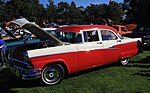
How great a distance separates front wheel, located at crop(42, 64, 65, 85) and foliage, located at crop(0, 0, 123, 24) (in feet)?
147

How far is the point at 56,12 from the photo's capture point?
216 ft

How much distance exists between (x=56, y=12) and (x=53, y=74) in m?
59.6

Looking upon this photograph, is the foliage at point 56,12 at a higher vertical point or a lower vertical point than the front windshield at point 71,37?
higher

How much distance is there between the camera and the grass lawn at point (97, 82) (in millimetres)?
6811

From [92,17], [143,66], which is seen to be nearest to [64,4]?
[92,17]

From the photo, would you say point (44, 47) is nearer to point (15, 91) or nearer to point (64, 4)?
point (15, 91)

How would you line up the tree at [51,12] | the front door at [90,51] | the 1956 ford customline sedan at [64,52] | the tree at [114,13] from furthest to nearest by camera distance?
the tree at [51,12] → the tree at [114,13] → the front door at [90,51] → the 1956 ford customline sedan at [64,52]

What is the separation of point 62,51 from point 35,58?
90 centimetres

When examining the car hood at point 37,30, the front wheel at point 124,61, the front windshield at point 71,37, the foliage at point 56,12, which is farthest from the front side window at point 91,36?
the foliage at point 56,12

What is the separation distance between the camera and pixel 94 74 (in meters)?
8.36

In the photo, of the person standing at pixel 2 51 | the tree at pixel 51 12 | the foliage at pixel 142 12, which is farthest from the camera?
the tree at pixel 51 12

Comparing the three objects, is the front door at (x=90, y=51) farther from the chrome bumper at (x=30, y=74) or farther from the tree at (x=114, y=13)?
the tree at (x=114, y=13)

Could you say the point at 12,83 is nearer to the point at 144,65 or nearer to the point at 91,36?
the point at 91,36

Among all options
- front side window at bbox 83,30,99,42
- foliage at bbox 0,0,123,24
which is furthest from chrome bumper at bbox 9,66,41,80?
foliage at bbox 0,0,123,24
